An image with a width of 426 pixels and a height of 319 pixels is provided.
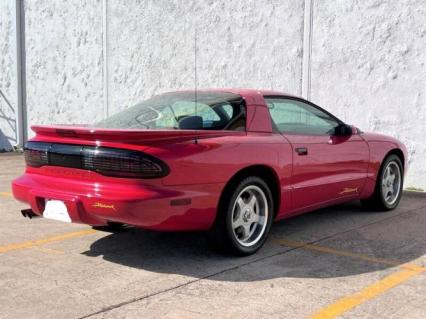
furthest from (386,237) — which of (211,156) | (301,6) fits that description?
(301,6)

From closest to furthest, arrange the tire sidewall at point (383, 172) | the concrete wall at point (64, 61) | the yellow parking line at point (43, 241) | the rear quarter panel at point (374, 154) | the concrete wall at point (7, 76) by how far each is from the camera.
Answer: the yellow parking line at point (43, 241) → the rear quarter panel at point (374, 154) → the tire sidewall at point (383, 172) → the concrete wall at point (64, 61) → the concrete wall at point (7, 76)

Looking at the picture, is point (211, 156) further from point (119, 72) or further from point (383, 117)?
point (119, 72)

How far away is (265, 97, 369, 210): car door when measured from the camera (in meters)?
5.16

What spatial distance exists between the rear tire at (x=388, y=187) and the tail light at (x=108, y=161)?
3.36 metres

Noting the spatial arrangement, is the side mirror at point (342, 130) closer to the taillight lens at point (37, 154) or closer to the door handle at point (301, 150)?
the door handle at point (301, 150)

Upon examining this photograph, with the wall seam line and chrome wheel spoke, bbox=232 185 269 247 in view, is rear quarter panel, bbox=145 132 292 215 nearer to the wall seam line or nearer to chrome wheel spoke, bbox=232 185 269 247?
chrome wheel spoke, bbox=232 185 269 247

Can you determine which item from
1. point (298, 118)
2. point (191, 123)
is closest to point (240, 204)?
point (191, 123)

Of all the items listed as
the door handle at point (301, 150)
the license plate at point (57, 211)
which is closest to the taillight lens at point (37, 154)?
the license plate at point (57, 211)

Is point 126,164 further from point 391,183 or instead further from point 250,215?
point 391,183

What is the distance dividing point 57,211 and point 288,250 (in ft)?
6.71

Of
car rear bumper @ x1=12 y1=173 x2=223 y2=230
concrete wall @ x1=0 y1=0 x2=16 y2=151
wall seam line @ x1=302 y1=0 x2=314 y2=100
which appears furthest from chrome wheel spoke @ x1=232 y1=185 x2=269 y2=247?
concrete wall @ x1=0 y1=0 x2=16 y2=151

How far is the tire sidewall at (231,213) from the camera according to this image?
4.43 metres

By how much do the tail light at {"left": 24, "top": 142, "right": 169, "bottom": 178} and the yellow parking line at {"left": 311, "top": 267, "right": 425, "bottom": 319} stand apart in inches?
58.4

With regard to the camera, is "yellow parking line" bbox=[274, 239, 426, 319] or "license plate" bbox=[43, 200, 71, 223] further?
"license plate" bbox=[43, 200, 71, 223]
